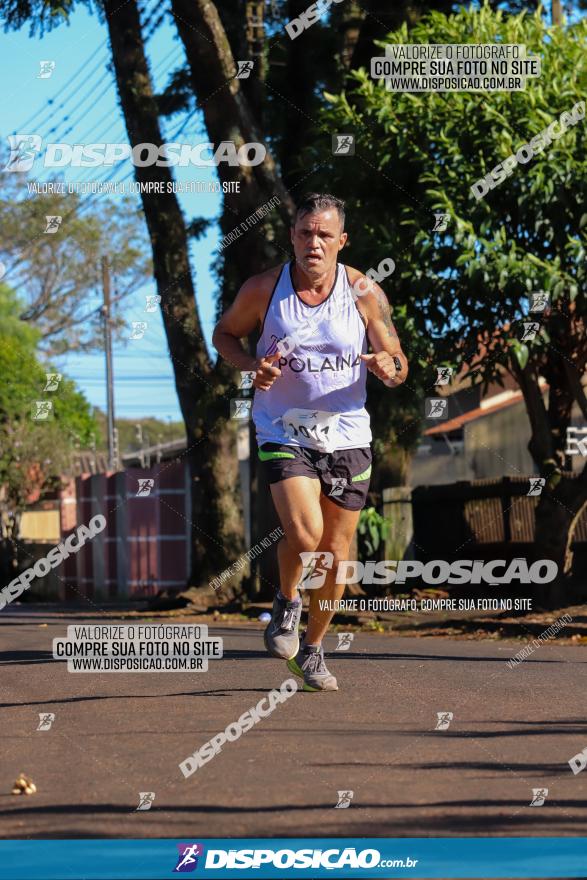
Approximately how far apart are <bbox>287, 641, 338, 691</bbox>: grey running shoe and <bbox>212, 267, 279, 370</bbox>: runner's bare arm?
146 centimetres

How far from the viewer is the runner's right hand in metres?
6.41

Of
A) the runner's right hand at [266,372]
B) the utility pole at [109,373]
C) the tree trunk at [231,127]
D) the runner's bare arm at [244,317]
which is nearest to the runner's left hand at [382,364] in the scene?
the runner's right hand at [266,372]

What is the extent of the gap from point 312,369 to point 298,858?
3.22 m

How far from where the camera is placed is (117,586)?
32.4 metres

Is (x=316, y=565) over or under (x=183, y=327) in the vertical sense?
under

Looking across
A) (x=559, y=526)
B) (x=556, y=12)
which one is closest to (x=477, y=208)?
(x=559, y=526)

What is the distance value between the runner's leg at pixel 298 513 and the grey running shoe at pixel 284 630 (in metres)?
0.22

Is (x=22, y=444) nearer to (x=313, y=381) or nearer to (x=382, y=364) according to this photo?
(x=313, y=381)

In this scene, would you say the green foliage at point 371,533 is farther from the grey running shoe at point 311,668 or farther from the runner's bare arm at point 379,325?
the runner's bare arm at point 379,325

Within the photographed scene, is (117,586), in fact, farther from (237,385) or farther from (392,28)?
(392,28)

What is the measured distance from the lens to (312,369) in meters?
6.73

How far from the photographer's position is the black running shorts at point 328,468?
22.2 feet

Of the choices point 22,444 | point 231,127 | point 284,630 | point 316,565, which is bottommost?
point 284,630

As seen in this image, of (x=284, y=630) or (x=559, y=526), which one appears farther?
(x=559, y=526)
